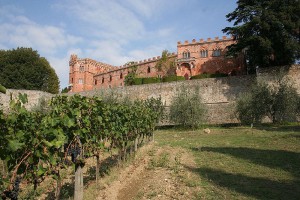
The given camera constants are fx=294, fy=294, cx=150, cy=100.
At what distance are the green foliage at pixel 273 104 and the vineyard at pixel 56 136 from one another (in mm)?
11156

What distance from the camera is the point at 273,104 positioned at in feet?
72.8

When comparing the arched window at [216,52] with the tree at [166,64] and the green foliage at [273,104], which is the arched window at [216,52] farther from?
the green foliage at [273,104]

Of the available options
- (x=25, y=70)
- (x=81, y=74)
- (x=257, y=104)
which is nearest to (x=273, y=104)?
(x=257, y=104)

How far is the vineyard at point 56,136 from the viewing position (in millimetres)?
4457

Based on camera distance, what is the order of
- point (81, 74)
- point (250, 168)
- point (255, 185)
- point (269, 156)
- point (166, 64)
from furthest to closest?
point (81, 74), point (166, 64), point (269, 156), point (250, 168), point (255, 185)

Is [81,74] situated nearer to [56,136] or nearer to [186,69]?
[186,69]

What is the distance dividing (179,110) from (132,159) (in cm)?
1273

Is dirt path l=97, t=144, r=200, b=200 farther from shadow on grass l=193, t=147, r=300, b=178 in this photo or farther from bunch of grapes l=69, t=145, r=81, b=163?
shadow on grass l=193, t=147, r=300, b=178

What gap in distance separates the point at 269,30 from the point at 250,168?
18.5 m

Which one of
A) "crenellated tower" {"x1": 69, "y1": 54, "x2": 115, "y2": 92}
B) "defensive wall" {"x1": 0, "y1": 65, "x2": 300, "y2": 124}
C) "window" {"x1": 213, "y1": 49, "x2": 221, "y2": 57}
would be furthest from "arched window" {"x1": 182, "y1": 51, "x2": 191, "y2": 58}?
"crenellated tower" {"x1": 69, "y1": 54, "x2": 115, "y2": 92}

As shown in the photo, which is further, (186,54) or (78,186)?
(186,54)

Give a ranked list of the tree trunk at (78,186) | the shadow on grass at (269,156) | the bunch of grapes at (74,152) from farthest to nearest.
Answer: the shadow on grass at (269,156) < the bunch of grapes at (74,152) < the tree trunk at (78,186)

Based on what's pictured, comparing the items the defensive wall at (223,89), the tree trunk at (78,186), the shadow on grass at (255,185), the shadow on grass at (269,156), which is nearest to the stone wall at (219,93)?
the defensive wall at (223,89)

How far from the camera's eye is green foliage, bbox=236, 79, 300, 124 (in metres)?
21.9
